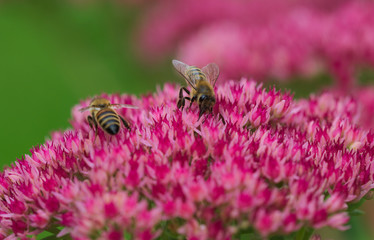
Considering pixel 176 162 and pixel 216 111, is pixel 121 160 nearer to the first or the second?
pixel 176 162

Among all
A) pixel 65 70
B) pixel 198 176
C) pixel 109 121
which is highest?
pixel 65 70

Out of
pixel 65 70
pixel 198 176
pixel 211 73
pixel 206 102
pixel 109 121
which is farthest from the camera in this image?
pixel 65 70

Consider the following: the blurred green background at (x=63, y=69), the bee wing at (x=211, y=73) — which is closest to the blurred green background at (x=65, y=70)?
the blurred green background at (x=63, y=69)

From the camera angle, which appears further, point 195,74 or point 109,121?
point 195,74

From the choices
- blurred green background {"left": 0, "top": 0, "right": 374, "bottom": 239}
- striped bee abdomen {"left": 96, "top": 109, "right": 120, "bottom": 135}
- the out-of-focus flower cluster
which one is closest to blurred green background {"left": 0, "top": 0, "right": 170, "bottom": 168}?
blurred green background {"left": 0, "top": 0, "right": 374, "bottom": 239}

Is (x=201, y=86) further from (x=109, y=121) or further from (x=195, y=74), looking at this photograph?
(x=109, y=121)

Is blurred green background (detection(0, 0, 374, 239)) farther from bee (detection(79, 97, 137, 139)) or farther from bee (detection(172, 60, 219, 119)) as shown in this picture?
bee (detection(79, 97, 137, 139))

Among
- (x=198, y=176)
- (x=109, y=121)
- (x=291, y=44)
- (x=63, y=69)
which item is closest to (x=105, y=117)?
(x=109, y=121)

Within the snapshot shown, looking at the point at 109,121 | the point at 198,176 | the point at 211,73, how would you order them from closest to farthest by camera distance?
the point at 198,176 < the point at 109,121 < the point at 211,73
